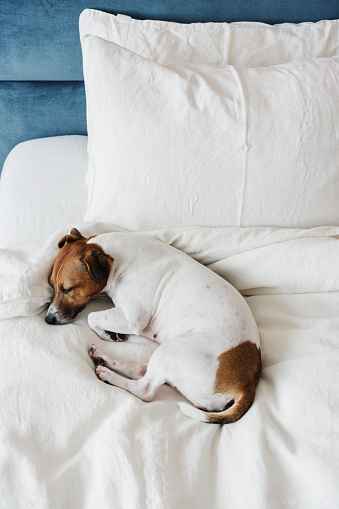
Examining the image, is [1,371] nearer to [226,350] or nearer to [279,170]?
[226,350]

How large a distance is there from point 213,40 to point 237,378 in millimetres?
1037

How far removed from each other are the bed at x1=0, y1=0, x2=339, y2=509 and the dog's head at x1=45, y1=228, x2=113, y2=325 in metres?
0.04

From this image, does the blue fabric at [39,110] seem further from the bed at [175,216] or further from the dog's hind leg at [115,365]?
the dog's hind leg at [115,365]

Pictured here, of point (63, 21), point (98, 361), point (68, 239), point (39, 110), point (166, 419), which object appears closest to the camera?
point (166, 419)

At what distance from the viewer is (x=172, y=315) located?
1075mm

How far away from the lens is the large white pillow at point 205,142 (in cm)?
115

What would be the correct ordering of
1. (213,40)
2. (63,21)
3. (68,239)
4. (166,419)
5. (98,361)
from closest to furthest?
(166,419) → (98,361) → (68,239) → (213,40) → (63,21)

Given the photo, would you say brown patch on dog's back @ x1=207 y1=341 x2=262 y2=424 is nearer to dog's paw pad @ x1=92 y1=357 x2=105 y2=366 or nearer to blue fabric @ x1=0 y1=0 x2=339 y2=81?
dog's paw pad @ x1=92 y1=357 x2=105 y2=366

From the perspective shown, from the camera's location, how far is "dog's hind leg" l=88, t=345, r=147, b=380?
1.01 metres

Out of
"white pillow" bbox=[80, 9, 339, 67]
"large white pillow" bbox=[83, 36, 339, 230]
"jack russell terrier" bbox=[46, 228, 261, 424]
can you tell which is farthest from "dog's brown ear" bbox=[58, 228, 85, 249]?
"white pillow" bbox=[80, 9, 339, 67]

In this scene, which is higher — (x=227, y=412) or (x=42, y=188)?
(x=42, y=188)

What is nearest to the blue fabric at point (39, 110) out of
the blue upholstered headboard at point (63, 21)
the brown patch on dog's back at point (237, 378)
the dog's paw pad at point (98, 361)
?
the blue upholstered headboard at point (63, 21)

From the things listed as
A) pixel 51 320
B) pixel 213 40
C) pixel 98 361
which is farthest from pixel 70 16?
pixel 98 361

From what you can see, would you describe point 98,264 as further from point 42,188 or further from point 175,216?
point 42,188
